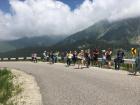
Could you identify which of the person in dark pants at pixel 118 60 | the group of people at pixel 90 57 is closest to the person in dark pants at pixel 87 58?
the group of people at pixel 90 57

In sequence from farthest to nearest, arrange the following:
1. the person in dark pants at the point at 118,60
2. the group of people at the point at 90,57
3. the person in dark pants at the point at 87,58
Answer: the group of people at the point at 90,57 → the person in dark pants at the point at 87,58 → the person in dark pants at the point at 118,60

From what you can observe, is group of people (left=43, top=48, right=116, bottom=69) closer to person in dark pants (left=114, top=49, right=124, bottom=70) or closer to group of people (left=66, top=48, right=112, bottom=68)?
group of people (left=66, top=48, right=112, bottom=68)

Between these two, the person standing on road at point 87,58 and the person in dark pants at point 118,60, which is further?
the person standing on road at point 87,58

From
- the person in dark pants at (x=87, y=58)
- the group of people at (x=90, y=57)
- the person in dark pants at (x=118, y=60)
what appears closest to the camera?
the person in dark pants at (x=118, y=60)

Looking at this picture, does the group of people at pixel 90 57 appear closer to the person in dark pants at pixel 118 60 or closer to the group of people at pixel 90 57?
the group of people at pixel 90 57

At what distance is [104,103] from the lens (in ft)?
48.5

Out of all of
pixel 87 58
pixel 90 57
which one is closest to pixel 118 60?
pixel 87 58

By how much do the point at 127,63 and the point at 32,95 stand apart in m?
18.0

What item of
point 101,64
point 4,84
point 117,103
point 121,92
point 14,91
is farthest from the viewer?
point 101,64

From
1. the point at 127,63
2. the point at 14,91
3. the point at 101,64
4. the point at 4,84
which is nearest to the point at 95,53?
the point at 101,64

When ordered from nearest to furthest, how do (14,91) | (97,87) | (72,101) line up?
1. (72,101)
2. (97,87)
3. (14,91)

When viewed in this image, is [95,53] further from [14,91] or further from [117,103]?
[117,103]

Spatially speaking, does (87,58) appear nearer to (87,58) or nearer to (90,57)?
(87,58)

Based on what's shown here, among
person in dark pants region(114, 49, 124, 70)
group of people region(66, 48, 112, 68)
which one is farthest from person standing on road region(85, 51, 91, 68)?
person in dark pants region(114, 49, 124, 70)
